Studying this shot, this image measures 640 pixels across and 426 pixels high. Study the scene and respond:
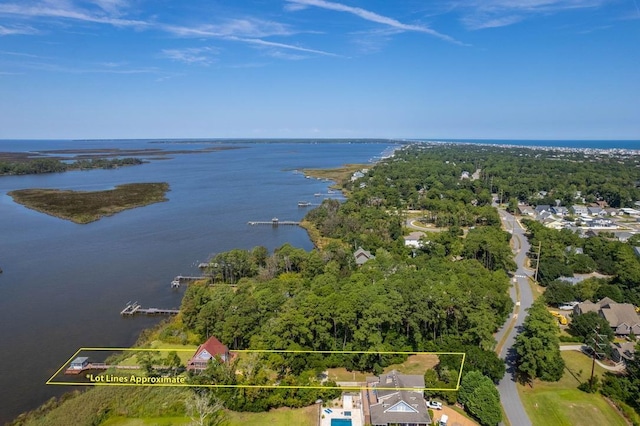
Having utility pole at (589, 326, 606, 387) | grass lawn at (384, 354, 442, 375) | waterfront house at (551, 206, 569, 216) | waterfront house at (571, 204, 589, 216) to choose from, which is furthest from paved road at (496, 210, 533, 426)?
waterfront house at (571, 204, 589, 216)

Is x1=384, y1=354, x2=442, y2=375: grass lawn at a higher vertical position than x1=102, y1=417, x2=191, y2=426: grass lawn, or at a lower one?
higher

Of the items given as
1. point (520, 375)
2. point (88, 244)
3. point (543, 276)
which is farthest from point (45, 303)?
point (543, 276)

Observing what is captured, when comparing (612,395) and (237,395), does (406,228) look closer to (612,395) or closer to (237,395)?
(612,395)

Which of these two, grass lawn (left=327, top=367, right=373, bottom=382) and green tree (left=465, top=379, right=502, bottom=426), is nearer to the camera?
green tree (left=465, top=379, right=502, bottom=426)

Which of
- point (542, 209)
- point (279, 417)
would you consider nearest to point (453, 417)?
point (279, 417)

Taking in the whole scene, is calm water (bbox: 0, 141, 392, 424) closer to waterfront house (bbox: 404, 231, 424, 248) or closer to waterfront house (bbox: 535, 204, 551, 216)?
waterfront house (bbox: 404, 231, 424, 248)

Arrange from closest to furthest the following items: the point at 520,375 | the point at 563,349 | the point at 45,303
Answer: the point at 520,375 < the point at 563,349 < the point at 45,303
